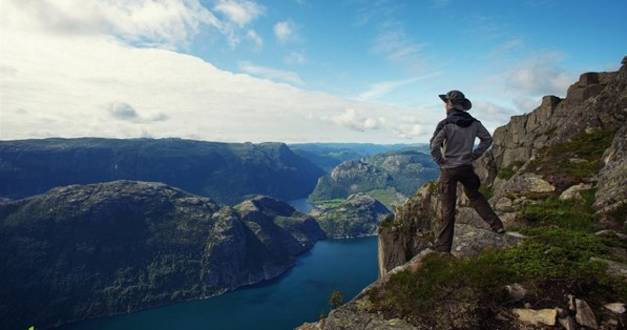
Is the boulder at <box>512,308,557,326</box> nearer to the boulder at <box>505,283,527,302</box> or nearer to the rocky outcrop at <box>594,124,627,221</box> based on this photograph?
the boulder at <box>505,283,527,302</box>

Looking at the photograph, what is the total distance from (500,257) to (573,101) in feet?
222

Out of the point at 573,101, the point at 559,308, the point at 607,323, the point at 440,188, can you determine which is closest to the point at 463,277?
the point at 559,308

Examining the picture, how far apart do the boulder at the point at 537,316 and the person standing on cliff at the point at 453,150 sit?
4553 mm

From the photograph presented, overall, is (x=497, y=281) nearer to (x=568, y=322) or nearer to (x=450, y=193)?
(x=568, y=322)

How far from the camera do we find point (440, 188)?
15578mm

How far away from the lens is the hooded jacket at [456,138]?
14.6m

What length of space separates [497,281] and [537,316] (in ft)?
5.01

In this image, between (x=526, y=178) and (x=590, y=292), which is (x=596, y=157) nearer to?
(x=526, y=178)

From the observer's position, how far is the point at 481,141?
15.5 m

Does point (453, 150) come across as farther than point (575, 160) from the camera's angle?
No

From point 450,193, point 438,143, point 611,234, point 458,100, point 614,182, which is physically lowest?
point 611,234

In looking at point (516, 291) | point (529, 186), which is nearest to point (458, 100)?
point (516, 291)

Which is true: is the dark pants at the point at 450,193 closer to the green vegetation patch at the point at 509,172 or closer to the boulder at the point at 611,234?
the boulder at the point at 611,234

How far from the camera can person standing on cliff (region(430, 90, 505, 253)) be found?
47.9ft
